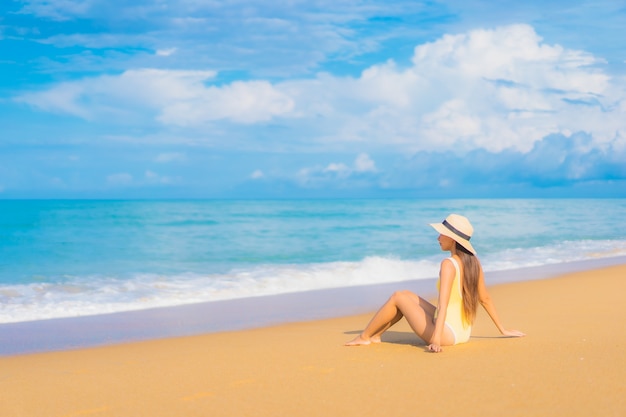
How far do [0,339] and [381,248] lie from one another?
2100cm

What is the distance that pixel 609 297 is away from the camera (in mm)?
10500

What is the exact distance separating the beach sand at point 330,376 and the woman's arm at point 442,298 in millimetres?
175

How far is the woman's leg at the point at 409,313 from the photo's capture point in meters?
6.63

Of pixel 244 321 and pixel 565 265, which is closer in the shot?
pixel 244 321

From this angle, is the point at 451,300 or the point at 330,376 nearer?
the point at 330,376

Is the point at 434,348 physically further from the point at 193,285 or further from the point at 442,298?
the point at 193,285

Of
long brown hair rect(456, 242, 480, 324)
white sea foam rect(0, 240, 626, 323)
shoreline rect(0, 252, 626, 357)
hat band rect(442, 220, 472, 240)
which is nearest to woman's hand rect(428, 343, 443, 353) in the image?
long brown hair rect(456, 242, 480, 324)

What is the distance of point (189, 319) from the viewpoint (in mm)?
10102

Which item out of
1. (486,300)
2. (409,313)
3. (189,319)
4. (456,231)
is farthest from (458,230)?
(189,319)

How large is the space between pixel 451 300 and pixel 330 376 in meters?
1.57

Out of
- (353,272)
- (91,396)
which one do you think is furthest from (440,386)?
(353,272)

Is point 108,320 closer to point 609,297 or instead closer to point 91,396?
point 91,396

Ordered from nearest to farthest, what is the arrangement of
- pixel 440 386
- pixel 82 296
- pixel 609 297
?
pixel 440 386 → pixel 609 297 → pixel 82 296

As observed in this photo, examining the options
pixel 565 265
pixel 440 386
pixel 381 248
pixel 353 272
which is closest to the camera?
pixel 440 386
